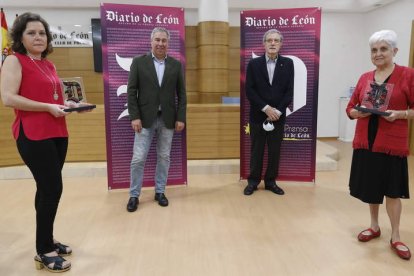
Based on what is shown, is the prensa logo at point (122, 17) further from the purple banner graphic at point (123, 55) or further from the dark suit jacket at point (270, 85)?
the dark suit jacket at point (270, 85)

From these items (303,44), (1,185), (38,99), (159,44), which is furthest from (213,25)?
(38,99)

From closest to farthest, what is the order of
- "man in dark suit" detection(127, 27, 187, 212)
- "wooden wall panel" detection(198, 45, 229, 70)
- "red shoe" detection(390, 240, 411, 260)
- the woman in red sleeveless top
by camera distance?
the woman in red sleeveless top < "red shoe" detection(390, 240, 411, 260) < "man in dark suit" detection(127, 27, 187, 212) < "wooden wall panel" detection(198, 45, 229, 70)

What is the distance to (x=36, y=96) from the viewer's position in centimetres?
191

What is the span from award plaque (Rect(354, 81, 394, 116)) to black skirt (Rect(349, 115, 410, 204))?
0.38 feet

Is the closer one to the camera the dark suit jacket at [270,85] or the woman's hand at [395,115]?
the woman's hand at [395,115]

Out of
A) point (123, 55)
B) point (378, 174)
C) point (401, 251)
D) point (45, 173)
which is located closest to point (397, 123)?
point (378, 174)

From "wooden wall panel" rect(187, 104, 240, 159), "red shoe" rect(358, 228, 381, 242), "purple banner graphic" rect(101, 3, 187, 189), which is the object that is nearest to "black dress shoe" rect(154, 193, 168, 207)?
"purple banner graphic" rect(101, 3, 187, 189)

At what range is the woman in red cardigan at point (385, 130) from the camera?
7.09ft

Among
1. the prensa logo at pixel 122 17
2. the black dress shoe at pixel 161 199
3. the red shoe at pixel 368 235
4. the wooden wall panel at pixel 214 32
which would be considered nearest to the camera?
the red shoe at pixel 368 235

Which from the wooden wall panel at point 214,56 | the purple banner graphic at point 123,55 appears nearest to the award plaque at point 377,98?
the purple banner graphic at point 123,55

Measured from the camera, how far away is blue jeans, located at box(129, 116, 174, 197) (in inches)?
125

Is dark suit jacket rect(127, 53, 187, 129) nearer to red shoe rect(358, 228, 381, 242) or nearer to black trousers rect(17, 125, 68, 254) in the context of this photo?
black trousers rect(17, 125, 68, 254)

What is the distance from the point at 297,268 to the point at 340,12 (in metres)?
5.76

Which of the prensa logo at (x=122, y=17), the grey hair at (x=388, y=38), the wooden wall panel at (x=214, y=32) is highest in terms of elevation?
the wooden wall panel at (x=214, y=32)
